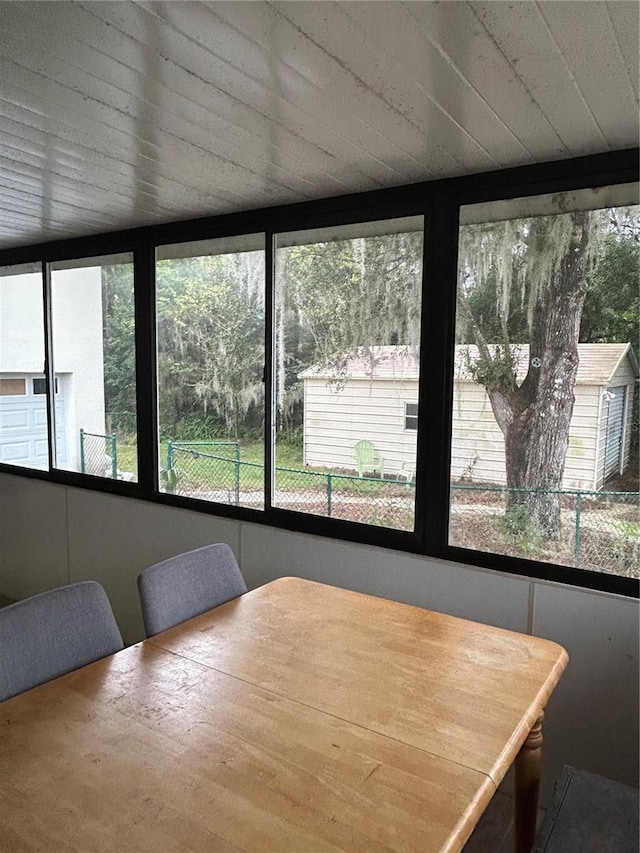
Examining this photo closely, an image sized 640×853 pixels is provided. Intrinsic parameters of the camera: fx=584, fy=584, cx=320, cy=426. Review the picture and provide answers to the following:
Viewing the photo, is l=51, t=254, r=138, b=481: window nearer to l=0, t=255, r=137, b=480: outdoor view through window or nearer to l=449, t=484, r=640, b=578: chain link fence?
l=0, t=255, r=137, b=480: outdoor view through window

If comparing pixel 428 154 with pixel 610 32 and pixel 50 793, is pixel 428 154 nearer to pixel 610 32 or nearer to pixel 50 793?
pixel 610 32

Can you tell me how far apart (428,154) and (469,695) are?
5.37ft

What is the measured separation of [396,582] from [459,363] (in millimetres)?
920

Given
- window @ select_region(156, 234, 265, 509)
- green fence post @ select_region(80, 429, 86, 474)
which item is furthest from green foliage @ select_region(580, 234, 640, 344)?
green fence post @ select_region(80, 429, 86, 474)

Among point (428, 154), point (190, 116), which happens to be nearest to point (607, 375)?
point (428, 154)

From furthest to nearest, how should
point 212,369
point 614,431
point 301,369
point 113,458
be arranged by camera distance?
point 113,458
point 212,369
point 301,369
point 614,431

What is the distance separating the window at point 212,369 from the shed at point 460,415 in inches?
13.7

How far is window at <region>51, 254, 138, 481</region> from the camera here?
335cm

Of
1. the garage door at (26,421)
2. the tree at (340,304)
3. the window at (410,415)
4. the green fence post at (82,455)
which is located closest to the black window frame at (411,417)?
the window at (410,415)

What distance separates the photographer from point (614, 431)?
2004mm

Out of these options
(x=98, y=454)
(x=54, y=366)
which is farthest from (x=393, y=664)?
(x=54, y=366)

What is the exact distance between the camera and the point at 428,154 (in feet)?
6.37

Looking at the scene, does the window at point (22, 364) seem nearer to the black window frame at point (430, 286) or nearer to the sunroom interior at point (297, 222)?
the sunroom interior at point (297, 222)

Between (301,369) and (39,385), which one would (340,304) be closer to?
(301,369)
